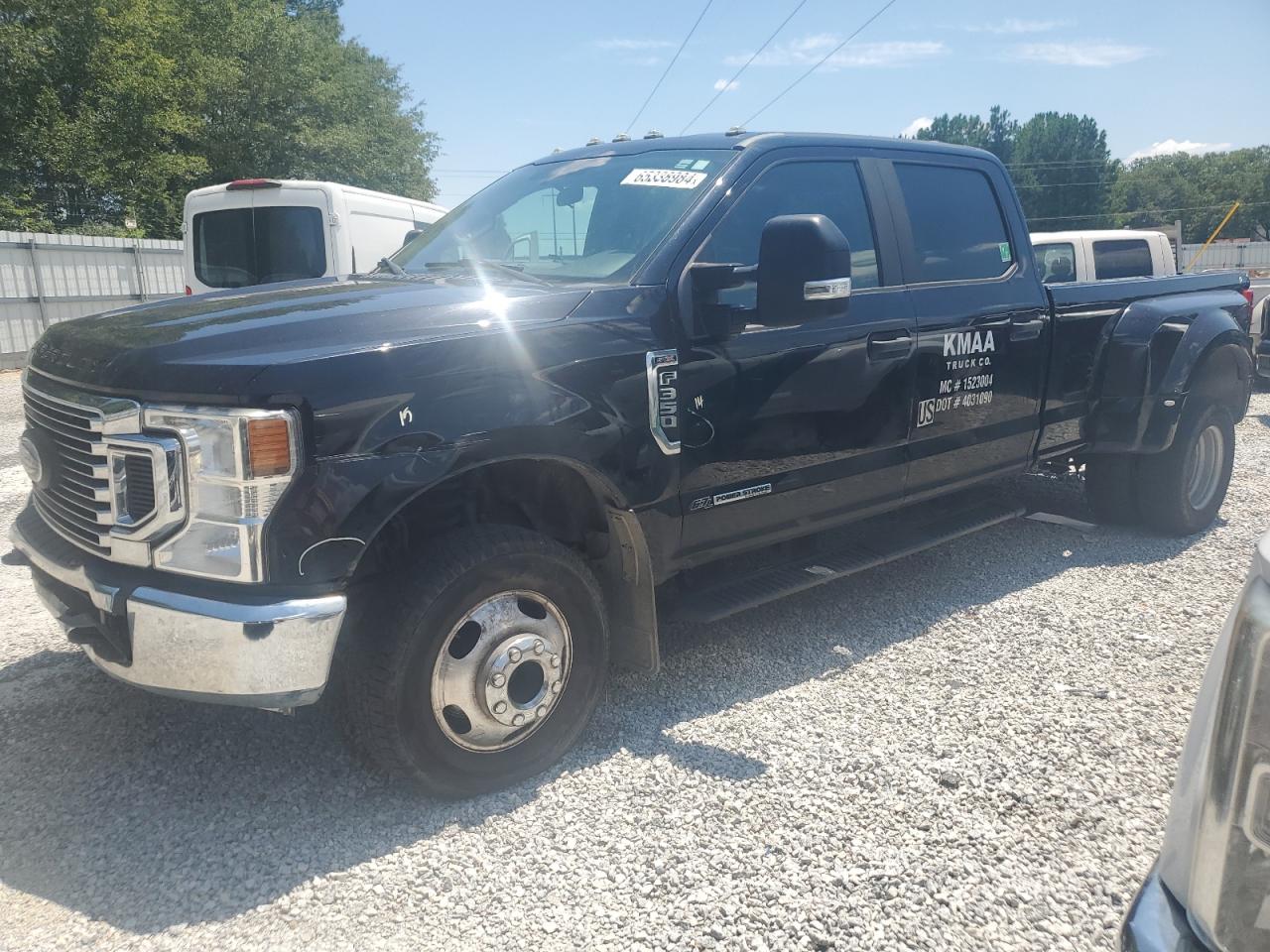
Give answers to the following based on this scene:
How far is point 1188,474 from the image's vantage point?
5.49 metres

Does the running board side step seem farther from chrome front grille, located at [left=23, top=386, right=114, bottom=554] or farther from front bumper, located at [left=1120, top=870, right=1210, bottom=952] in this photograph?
front bumper, located at [left=1120, top=870, right=1210, bottom=952]

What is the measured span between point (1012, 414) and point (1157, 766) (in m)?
2.01

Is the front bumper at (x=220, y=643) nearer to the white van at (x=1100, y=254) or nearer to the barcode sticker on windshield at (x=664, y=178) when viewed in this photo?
the barcode sticker on windshield at (x=664, y=178)

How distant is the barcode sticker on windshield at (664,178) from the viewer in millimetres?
3572

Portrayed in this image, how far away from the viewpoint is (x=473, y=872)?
264cm

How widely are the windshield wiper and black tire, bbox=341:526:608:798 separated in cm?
97

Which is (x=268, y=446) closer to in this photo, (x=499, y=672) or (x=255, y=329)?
(x=255, y=329)

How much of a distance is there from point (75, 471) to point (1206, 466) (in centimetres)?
584

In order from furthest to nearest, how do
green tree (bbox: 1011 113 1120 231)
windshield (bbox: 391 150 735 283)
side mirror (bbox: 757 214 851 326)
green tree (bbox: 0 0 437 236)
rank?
green tree (bbox: 1011 113 1120 231)
green tree (bbox: 0 0 437 236)
windshield (bbox: 391 150 735 283)
side mirror (bbox: 757 214 851 326)

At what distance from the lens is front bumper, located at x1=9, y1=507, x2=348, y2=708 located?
2441 millimetres

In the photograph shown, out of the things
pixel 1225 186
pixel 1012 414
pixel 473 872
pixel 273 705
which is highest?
pixel 1225 186

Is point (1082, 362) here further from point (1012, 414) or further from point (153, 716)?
point (153, 716)

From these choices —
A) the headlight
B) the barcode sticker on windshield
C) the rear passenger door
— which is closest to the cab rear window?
the barcode sticker on windshield

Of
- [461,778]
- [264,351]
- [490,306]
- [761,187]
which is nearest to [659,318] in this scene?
[490,306]
